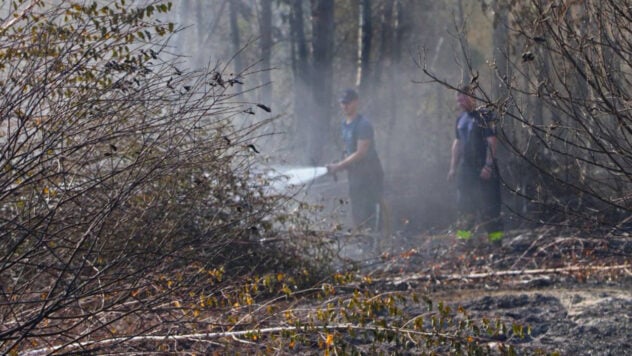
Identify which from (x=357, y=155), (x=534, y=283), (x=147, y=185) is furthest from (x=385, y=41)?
(x=147, y=185)

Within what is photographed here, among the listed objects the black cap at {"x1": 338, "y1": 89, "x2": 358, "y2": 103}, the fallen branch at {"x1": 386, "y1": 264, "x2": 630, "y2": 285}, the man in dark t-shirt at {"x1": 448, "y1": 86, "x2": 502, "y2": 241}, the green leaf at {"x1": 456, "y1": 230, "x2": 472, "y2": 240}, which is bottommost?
the green leaf at {"x1": 456, "y1": 230, "x2": 472, "y2": 240}

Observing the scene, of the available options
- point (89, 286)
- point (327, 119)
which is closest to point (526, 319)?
point (89, 286)

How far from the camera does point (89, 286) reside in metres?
4.29

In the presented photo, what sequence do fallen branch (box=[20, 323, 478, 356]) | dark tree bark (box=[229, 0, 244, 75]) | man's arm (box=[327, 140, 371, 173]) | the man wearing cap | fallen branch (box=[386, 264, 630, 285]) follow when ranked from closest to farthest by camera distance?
fallen branch (box=[20, 323, 478, 356]), fallen branch (box=[386, 264, 630, 285]), man's arm (box=[327, 140, 371, 173]), the man wearing cap, dark tree bark (box=[229, 0, 244, 75])

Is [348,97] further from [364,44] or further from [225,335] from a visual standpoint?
[364,44]

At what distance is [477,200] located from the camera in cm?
985

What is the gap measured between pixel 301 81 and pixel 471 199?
1184 cm

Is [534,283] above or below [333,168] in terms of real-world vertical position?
below

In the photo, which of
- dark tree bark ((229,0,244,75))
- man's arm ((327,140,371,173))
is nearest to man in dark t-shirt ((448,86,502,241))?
man's arm ((327,140,371,173))

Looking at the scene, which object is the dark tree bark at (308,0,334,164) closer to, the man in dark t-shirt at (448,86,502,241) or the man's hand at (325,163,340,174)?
the man in dark t-shirt at (448,86,502,241)

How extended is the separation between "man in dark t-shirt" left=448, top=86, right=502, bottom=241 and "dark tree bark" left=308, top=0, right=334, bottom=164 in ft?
33.3

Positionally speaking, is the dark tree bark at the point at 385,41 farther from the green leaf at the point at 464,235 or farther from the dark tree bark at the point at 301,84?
the green leaf at the point at 464,235

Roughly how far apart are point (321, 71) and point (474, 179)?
1127 centimetres

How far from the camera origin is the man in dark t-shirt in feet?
31.1
